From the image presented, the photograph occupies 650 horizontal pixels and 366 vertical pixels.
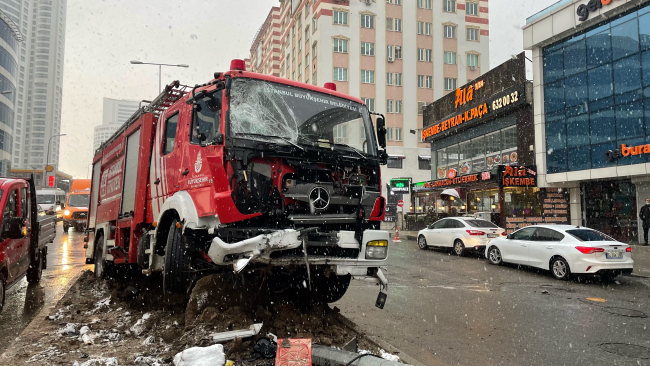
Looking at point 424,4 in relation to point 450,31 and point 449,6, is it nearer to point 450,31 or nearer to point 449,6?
point 449,6

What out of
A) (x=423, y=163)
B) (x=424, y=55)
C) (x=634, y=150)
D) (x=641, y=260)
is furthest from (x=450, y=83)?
(x=641, y=260)

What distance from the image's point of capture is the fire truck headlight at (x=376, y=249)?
543cm

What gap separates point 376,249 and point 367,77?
Result: 43.0m

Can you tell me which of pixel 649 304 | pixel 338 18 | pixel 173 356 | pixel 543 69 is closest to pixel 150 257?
pixel 173 356

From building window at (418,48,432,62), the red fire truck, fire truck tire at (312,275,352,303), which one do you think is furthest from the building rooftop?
building window at (418,48,432,62)

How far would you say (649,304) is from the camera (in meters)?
8.33

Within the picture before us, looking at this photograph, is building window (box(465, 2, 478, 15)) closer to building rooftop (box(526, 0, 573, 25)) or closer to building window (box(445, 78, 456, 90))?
building window (box(445, 78, 456, 90))

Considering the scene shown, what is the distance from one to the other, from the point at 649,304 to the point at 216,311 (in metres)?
7.62

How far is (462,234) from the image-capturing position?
16.1 metres

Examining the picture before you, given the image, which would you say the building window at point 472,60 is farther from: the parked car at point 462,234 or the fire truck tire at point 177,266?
the fire truck tire at point 177,266

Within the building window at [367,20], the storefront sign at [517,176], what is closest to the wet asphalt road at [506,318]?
the storefront sign at [517,176]

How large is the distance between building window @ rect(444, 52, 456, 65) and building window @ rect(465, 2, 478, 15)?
17.7 feet

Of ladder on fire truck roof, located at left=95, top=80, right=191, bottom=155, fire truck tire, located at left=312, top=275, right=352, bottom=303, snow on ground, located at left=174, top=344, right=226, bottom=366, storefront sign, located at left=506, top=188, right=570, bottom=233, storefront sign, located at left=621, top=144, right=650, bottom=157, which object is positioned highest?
storefront sign, located at left=621, top=144, right=650, bottom=157

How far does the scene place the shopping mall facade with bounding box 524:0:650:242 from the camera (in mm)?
18312
